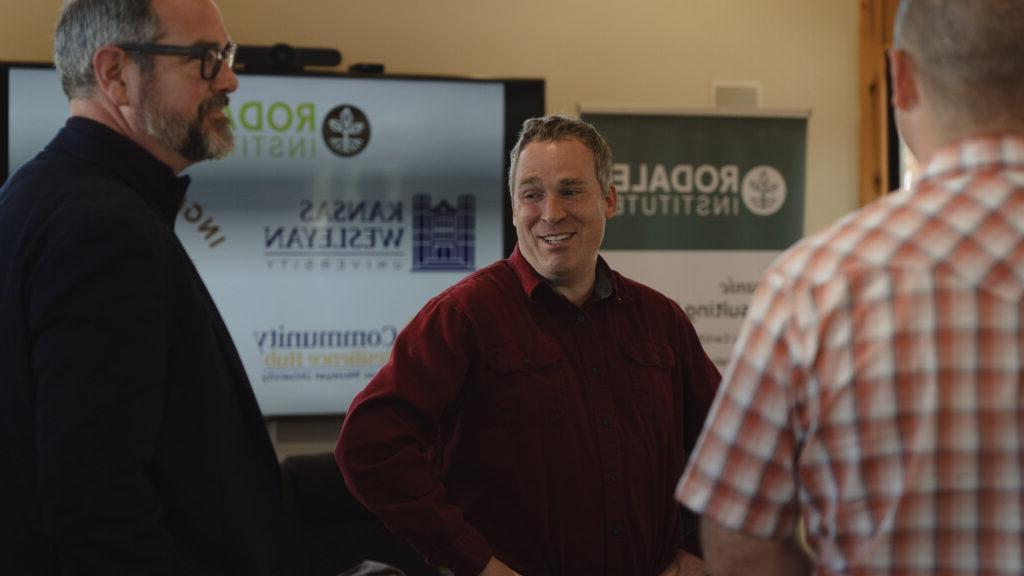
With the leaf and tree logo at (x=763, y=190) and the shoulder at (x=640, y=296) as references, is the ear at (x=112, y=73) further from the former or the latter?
the leaf and tree logo at (x=763, y=190)

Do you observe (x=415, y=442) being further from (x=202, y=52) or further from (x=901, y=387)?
(x=901, y=387)

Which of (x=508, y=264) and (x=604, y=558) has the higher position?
(x=508, y=264)

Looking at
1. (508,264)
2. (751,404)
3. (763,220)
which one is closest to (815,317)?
(751,404)

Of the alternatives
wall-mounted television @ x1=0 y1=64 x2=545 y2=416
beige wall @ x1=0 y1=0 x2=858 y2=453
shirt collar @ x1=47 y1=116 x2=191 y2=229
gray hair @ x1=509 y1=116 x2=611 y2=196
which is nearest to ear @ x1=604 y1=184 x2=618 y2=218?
gray hair @ x1=509 y1=116 x2=611 y2=196

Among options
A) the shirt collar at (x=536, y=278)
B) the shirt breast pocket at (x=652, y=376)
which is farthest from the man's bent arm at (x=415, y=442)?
the shirt breast pocket at (x=652, y=376)

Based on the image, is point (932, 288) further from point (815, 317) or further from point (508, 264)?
point (508, 264)

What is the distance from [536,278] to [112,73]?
878 millimetres

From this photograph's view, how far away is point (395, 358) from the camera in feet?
6.31

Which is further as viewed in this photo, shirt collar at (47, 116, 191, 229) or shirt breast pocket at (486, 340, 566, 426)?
shirt breast pocket at (486, 340, 566, 426)

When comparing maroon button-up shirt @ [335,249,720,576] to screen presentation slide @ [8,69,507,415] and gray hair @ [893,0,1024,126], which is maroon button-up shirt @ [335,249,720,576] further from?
screen presentation slide @ [8,69,507,415]

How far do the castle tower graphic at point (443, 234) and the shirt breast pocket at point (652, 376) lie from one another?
8.09 feet

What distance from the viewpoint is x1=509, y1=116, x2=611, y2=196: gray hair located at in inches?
84.0

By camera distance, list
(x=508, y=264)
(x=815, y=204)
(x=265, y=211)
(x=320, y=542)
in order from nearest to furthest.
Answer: (x=508, y=264) → (x=320, y=542) → (x=265, y=211) → (x=815, y=204)

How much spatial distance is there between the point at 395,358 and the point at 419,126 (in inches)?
104
